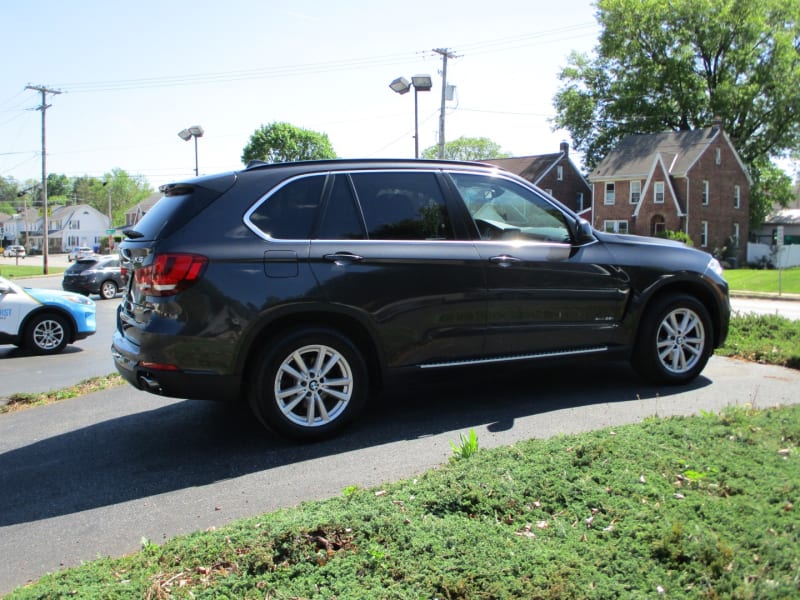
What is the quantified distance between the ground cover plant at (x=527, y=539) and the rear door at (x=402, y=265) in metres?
1.56

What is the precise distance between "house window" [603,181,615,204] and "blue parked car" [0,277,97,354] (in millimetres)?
46146

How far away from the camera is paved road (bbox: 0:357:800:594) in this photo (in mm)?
3693

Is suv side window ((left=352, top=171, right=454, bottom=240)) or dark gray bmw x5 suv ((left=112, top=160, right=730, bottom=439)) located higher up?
suv side window ((left=352, top=171, right=454, bottom=240))

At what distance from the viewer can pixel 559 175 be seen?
199 ft

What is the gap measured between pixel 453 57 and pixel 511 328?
91.1 feet

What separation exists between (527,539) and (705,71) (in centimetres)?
5848

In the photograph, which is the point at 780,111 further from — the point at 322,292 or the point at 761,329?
the point at 322,292

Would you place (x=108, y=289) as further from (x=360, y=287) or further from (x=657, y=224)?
(x=657, y=224)

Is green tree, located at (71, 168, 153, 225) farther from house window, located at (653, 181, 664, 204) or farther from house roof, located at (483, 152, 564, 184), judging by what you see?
house window, located at (653, 181, 664, 204)

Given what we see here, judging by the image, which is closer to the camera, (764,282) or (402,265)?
(402,265)

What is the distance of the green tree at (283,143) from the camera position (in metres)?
76.5

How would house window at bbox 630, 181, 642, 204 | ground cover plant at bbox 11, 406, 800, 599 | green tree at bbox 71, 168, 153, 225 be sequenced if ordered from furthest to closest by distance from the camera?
green tree at bbox 71, 168, 153, 225 → house window at bbox 630, 181, 642, 204 → ground cover plant at bbox 11, 406, 800, 599

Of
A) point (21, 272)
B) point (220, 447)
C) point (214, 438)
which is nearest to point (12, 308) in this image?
point (214, 438)

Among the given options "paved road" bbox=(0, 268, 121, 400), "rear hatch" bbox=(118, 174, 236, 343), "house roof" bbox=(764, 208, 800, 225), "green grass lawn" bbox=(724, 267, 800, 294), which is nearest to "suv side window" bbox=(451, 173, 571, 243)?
"rear hatch" bbox=(118, 174, 236, 343)
